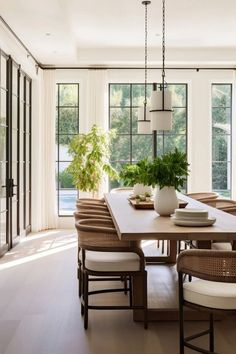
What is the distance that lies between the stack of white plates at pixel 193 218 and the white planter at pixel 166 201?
63 cm

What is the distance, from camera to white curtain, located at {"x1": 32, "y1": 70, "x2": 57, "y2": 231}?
969 cm

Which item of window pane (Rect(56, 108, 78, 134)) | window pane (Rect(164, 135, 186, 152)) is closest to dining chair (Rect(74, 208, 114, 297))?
window pane (Rect(56, 108, 78, 134))

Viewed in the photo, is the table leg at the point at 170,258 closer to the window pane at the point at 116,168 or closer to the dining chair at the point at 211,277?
the dining chair at the point at 211,277

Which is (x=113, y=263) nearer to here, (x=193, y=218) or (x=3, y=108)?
(x=193, y=218)

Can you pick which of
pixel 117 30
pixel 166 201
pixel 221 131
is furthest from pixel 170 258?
pixel 221 131

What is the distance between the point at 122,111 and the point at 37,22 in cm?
375

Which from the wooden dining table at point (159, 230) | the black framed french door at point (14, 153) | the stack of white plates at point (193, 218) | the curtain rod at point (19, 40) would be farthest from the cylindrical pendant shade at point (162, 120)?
the black framed french door at point (14, 153)

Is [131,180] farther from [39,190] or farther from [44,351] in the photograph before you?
[39,190]

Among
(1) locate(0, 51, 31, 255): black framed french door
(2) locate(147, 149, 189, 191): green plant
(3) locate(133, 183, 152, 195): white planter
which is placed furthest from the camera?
(1) locate(0, 51, 31, 255): black framed french door

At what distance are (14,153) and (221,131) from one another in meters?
4.33

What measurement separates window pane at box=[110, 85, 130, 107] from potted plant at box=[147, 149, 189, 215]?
5.72 meters

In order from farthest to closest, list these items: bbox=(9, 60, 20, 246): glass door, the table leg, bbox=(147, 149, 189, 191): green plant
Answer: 1. bbox=(9, 60, 20, 246): glass door
2. the table leg
3. bbox=(147, 149, 189, 191): green plant

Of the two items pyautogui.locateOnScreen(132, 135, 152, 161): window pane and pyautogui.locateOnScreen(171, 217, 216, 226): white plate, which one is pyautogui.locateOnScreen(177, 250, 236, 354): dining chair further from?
pyautogui.locateOnScreen(132, 135, 152, 161): window pane

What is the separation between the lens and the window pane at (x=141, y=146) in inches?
401
